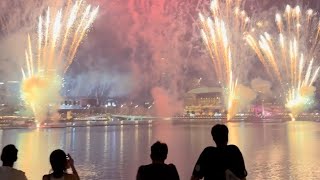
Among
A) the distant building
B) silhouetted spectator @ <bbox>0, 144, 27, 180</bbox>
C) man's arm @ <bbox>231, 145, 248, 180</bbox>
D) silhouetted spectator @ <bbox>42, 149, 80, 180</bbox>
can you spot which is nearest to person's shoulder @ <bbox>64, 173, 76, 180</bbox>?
silhouetted spectator @ <bbox>42, 149, 80, 180</bbox>

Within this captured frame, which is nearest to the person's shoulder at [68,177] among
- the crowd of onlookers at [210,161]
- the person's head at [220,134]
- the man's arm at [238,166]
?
the crowd of onlookers at [210,161]

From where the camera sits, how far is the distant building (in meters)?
126

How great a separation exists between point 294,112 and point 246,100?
92.5 ft

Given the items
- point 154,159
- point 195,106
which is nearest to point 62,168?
point 154,159

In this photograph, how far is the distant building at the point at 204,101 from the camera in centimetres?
12575

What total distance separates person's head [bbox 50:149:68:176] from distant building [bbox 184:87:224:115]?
116780mm

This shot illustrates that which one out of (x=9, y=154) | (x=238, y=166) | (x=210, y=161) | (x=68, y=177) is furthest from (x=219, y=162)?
(x=9, y=154)

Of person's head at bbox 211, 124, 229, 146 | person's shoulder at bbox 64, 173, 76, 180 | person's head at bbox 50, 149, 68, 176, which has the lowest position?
person's shoulder at bbox 64, 173, 76, 180

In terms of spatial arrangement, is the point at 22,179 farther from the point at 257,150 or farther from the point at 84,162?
the point at 257,150

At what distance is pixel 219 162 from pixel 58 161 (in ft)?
5.58

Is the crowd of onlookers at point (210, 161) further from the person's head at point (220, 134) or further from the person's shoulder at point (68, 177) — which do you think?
the person's shoulder at point (68, 177)

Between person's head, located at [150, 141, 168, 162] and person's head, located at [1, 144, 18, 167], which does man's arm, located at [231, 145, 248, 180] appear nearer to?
person's head, located at [150, 141, 168, 162]

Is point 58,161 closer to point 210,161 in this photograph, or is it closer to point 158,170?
point 158,170

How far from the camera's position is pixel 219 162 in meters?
4.55
